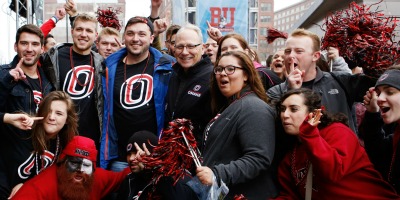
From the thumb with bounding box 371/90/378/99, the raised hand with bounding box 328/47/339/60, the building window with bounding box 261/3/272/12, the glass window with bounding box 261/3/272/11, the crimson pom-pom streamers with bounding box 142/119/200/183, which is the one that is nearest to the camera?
the crimson pom-pom streamers with bounding box 142/119/200/183

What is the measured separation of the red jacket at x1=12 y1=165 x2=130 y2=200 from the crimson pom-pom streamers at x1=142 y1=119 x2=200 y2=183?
124 centimetres

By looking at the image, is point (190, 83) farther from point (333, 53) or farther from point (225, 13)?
point (225, 13)

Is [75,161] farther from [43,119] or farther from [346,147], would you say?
[346,147]

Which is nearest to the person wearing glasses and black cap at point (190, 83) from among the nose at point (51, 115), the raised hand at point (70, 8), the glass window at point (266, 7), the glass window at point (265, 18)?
the nose at point (51, 115)

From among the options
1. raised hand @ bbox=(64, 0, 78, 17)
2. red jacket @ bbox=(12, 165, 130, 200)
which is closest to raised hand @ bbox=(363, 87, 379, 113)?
red jacket @ bbox=(12, 165, 130, 200)

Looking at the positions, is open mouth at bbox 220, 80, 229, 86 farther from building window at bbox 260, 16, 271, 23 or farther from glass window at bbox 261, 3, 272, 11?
glass window at bbox 261, 3, 272, 11

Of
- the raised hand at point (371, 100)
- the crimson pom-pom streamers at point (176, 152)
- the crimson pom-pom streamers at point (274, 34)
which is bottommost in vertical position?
the crimson pom-pom streamers at point (176, 152)

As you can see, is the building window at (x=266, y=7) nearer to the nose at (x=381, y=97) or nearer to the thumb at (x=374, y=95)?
the thumb at (x=374, y=95)

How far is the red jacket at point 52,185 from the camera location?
149 inches

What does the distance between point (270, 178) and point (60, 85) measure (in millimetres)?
2520

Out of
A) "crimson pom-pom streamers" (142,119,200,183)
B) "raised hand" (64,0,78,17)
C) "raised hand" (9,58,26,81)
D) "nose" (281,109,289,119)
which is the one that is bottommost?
"crimson pom-pom streamers" (142,119,200,183)

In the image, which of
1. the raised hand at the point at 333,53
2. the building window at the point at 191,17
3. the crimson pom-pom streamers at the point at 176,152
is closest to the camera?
the crimson pom-pom streamers at the point at 176,152

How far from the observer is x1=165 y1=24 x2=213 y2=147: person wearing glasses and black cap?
4.23 m

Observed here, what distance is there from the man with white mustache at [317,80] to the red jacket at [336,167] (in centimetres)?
58
